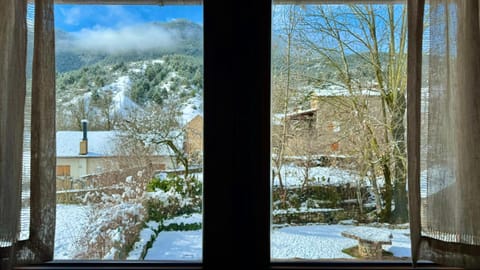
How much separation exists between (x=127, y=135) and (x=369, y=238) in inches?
33.9

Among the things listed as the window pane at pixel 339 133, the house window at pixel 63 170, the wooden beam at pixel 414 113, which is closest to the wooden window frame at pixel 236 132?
the window pane at pixel 339 133

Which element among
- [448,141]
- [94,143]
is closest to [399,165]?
[448,141]

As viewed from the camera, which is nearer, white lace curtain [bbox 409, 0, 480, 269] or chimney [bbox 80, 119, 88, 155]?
white lace curtain [bbox 409, 0, 480, 269]

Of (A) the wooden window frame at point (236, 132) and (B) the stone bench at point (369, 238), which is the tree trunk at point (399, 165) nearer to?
(B) the stone bench at point (369, 238)

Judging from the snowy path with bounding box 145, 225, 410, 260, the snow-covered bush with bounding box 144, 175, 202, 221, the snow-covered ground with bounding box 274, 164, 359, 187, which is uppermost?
the snow-covered ground with bounding box 274, 164, 359, 187

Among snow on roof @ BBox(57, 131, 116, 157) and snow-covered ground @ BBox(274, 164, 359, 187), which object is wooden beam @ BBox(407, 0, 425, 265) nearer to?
snow-covered ground @ BBox(274, 164, 359, 187)

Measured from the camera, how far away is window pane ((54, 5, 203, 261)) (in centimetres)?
104

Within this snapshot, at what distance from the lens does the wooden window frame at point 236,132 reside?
3.26ft

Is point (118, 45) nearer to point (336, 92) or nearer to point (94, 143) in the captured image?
point (94, 143)

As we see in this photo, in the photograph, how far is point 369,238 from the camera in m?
1.06

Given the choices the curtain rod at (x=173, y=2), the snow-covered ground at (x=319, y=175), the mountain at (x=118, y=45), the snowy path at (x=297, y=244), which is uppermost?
the curtain rod at (x=173, y=2)

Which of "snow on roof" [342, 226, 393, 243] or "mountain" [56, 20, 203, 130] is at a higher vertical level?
"mountain" [56, 20, 203, 130]

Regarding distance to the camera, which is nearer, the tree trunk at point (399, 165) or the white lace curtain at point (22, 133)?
the white lace curtain at point (22, 133)

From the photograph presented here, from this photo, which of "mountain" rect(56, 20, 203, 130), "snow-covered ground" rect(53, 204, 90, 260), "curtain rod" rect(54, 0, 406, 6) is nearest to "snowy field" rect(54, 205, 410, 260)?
"snow-covered ground" rect(53, 204, 90, 260)
